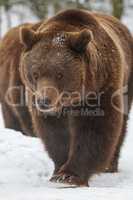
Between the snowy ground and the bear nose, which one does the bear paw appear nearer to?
the snowy ground

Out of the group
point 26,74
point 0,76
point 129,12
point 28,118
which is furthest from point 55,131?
point 129,12

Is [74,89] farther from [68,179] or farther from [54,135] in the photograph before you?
[68,179]

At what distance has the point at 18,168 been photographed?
20.7 feet

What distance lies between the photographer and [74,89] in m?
5.78

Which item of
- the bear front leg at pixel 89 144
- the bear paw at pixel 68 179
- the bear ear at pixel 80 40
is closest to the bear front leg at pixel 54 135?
the bear front leg at pixel 89 144

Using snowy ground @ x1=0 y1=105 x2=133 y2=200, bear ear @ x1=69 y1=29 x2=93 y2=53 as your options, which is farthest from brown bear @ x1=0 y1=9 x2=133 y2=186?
snowy ground @ x1=0 y1=105 x2=133 y2=200

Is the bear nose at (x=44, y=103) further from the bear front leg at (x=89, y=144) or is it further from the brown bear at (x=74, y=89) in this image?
the bear front leg at (x=89, y=144)

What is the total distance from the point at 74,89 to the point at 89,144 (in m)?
0.69

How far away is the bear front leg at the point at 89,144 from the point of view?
616 centimetres

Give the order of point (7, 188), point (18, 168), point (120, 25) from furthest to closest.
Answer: point (120, 25) < point (18, 168) < point (7, 188)

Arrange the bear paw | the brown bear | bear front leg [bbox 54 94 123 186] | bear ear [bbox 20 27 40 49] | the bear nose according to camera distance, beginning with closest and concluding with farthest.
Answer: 1. the bear nose
2. the brown bear
3. bear ear [bbox 20 27 40 49]
4. bear front leg [bbox 54 94 123 186]
5. the bear paw

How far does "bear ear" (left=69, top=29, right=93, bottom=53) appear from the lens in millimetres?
5738

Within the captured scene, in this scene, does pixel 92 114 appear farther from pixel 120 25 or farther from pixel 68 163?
pixel 120 25

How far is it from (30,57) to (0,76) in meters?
3.27
